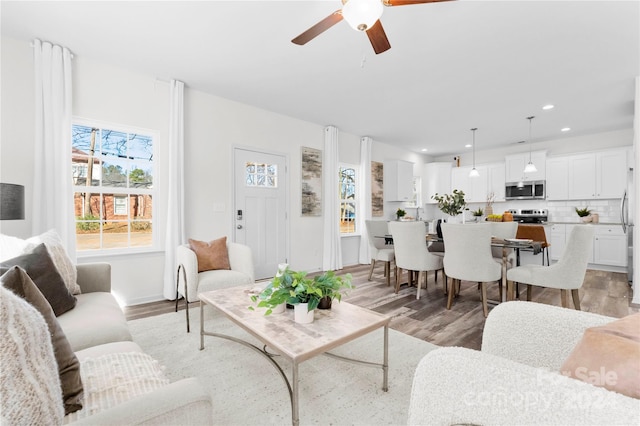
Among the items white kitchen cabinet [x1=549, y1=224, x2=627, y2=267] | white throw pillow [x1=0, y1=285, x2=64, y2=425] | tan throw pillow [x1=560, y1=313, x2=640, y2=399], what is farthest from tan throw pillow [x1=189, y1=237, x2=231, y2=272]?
white kitchen cabinet [x1=549, y1=224, x2=627, y2=267]

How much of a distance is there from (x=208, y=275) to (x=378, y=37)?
2.57 meters

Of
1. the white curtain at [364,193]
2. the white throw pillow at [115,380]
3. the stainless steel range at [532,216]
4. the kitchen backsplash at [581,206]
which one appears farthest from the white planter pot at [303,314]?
the kitchen backsplash at [581,206]

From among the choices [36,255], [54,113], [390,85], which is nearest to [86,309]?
[36,255]

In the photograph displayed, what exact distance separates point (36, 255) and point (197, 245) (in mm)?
1564

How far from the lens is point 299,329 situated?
156 cm

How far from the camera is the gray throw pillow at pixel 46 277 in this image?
1504 mm

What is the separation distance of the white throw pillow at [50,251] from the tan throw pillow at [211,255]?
1.10m

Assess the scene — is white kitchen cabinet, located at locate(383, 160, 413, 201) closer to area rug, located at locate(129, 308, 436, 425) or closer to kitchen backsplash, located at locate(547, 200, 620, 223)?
kitchen backsplash, located at locate(547, 200, 620, 223)

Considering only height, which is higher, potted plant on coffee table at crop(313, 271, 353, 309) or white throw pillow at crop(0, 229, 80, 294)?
white throw pillow at crop(0, 229, 80, 294)

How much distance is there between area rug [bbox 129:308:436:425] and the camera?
151 centimetres

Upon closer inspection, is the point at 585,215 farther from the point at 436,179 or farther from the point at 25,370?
the point at 25,370

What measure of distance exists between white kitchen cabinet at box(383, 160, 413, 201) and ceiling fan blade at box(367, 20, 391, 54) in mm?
4534

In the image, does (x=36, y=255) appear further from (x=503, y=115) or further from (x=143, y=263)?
(x=503, y=115)

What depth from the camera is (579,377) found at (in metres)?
0.65
